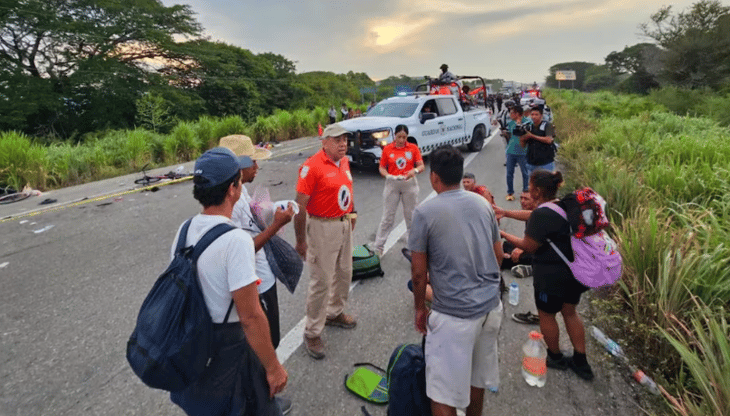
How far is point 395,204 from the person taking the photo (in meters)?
5.05

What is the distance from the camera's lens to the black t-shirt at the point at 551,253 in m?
2.56

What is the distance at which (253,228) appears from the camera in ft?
8.05

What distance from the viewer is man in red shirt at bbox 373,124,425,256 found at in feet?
16.2

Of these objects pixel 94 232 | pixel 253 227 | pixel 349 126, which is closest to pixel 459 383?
pixel 253 227

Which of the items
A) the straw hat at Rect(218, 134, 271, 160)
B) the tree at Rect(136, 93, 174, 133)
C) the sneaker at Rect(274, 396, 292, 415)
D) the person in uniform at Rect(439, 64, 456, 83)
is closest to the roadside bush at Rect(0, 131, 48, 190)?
the tree at Rect(136, 93, 174, 133)

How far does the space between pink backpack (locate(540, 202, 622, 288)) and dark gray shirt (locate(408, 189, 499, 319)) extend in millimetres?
831

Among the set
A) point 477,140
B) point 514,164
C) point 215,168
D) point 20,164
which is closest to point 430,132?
point 477,140

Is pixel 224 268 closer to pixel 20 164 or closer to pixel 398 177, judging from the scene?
pixel 398 177

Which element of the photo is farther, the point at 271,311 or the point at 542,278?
the point at 542,278

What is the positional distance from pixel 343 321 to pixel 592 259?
2098 millimetres

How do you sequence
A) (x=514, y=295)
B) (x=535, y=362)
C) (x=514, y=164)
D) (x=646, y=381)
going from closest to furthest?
(x=646, y=381), (x=535, y=362), (x=514, y=295), (x=514, y=164)

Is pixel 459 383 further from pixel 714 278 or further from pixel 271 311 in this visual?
pixel 714 278

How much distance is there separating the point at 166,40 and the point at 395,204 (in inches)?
1031

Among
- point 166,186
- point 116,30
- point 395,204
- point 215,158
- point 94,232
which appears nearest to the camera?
point 215,158
